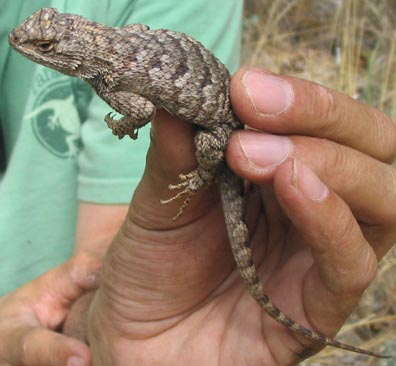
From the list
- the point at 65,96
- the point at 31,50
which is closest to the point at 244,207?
the point at 31,50

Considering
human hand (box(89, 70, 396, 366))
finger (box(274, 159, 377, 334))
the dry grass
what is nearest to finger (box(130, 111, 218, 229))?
human hand (box(89, 70, 396, 366))

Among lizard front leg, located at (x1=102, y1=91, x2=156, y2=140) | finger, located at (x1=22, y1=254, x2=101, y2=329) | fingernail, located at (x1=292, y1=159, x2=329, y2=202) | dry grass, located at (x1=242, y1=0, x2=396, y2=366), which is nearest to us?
fingernail, located at (x1=292, y1=159, x2=329, y2=202)

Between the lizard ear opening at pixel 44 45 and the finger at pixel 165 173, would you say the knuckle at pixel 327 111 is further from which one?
the lizard ear opening at pixel 44 45

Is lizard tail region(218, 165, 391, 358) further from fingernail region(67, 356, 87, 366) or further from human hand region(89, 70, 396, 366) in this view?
fingernail region(67, 356, 87, 366)

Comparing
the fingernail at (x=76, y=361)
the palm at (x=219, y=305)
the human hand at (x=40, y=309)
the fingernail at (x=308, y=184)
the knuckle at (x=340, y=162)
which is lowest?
the human hand at (x=40, y=309)

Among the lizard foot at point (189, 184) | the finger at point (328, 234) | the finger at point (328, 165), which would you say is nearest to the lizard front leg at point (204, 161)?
the lizard foot at point (189, 184)

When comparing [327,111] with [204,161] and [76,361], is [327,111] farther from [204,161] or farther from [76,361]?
[76,361]
